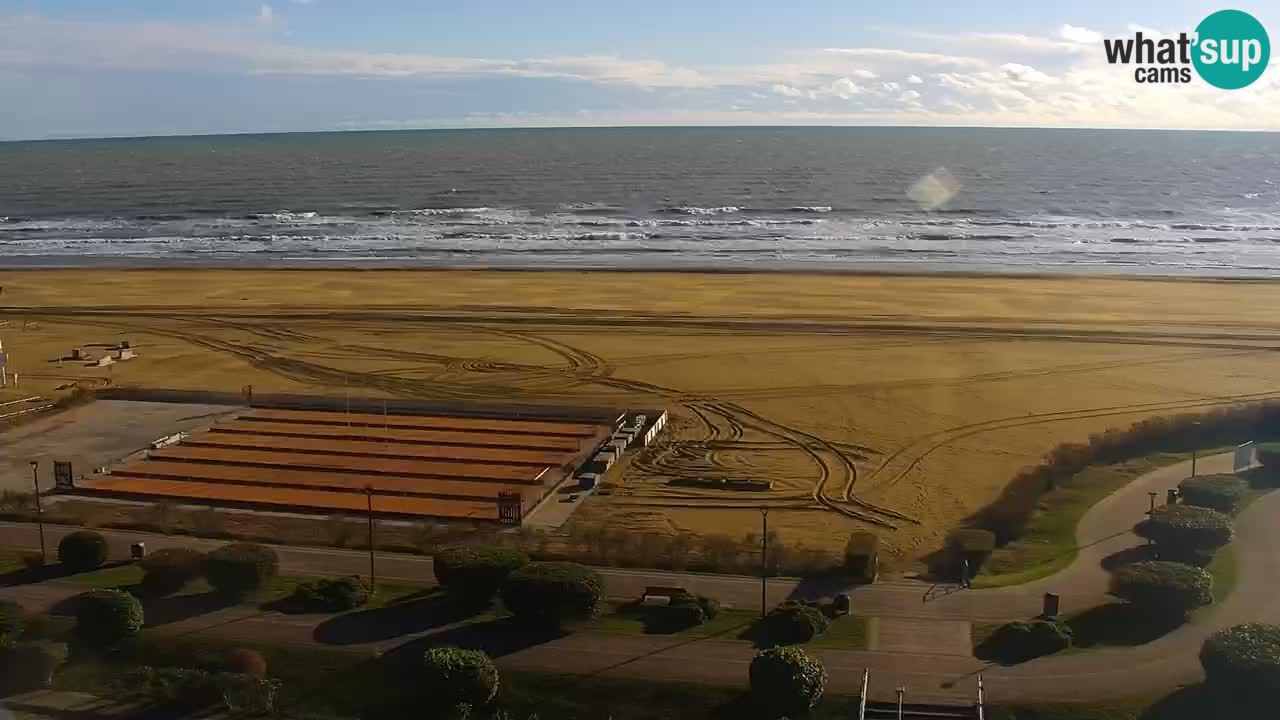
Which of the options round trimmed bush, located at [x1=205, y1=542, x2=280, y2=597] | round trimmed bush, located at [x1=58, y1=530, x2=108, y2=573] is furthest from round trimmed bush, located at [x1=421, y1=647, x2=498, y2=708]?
round trimmed bush, located at [x1=58, y1=530, x2=108, y2=573]

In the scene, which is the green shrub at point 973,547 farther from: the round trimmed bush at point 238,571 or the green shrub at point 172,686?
the green shrub at point 172,686

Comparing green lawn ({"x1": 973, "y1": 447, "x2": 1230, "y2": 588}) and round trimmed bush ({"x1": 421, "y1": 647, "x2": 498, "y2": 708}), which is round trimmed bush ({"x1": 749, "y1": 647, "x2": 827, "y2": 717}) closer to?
round trimmed bush ({"x1": 421, "y1": 647, "x2": 498, "y2": 708})

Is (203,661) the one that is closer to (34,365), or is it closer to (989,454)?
(989,454)

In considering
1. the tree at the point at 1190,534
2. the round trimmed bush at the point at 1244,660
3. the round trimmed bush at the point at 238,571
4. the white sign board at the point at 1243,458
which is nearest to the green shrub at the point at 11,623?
the round trimmed bush at the point at 238,571

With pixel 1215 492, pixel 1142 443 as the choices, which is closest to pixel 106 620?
pixel 1215 492

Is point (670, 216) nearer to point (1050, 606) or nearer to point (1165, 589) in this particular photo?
point (1050, 606)
